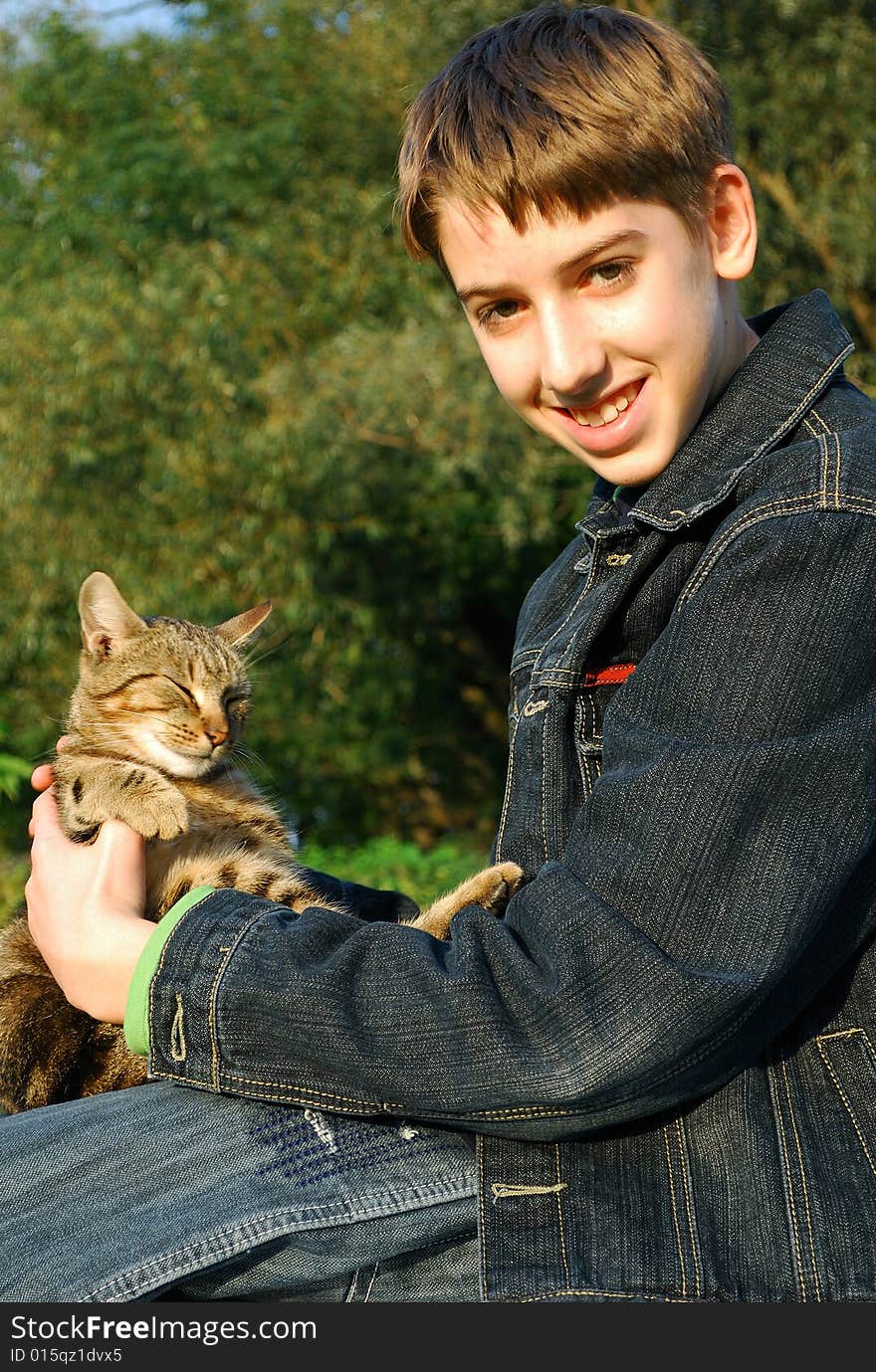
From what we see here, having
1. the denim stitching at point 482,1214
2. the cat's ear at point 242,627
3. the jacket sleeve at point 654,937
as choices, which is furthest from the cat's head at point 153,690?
the denim stitching at point 482,1214

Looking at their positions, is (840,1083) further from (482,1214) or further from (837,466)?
(837,466)

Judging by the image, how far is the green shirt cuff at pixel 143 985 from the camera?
209cm

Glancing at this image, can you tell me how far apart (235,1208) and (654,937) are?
0.74m

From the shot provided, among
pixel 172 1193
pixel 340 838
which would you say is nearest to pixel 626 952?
pixel 172 1193

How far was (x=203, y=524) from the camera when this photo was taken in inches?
359

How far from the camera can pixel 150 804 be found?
109 inches

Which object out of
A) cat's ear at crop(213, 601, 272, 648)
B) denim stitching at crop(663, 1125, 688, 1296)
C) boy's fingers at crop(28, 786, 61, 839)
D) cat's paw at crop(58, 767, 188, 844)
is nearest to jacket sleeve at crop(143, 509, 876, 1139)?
denim stitching at crop(663, 1125, 688, 1296)

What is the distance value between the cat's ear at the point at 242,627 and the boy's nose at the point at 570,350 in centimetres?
163

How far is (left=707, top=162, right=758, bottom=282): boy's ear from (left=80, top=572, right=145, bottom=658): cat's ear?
1.73 meters

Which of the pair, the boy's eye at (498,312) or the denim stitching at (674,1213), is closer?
the denim stitching at (674,1213)

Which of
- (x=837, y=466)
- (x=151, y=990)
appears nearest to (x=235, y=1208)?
(x=151, y=990)

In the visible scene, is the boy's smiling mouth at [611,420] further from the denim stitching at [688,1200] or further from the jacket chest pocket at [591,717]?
the denim stitching at [688,1200]

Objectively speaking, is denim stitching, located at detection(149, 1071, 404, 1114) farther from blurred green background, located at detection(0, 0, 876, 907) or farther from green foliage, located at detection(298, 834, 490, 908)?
blurred green background, located at detection(0, 0, 876, 907)

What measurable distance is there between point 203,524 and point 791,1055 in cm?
757
